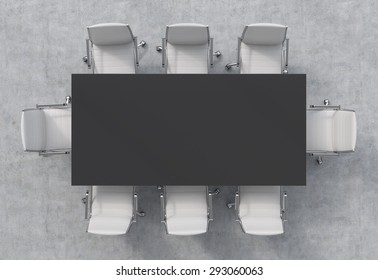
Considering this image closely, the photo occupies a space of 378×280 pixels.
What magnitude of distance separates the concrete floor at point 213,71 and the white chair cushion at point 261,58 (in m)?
0.42

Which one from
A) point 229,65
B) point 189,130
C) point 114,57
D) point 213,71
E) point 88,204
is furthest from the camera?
point 213,71

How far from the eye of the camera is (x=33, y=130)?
3.46m

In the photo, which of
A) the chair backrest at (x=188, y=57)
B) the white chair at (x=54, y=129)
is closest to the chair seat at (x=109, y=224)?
the white chair at (x=54, y=129)

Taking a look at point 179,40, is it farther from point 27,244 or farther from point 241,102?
point 27,244

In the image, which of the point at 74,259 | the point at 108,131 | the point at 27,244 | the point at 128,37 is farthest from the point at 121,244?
the point at 128,37

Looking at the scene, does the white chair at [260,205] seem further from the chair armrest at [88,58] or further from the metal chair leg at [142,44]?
the chair armrest at [88,58]

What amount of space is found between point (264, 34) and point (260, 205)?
66.6 inches

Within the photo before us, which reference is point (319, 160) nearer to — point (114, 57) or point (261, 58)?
point (261, 58)

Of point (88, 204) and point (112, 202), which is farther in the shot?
point (88, 204)

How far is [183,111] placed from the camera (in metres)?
3.42

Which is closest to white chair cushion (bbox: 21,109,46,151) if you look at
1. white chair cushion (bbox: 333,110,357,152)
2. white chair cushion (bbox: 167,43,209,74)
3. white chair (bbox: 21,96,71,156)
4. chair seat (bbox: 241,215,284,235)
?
white chair (bbox: 21,96,71,156)

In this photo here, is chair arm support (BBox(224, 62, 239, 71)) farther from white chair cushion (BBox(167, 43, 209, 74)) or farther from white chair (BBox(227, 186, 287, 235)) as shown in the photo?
white chair (BBox(227, 186, 287, 235))

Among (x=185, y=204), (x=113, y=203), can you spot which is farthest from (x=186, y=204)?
(x=113, y=203)

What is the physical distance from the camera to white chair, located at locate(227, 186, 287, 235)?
11.8 ft
